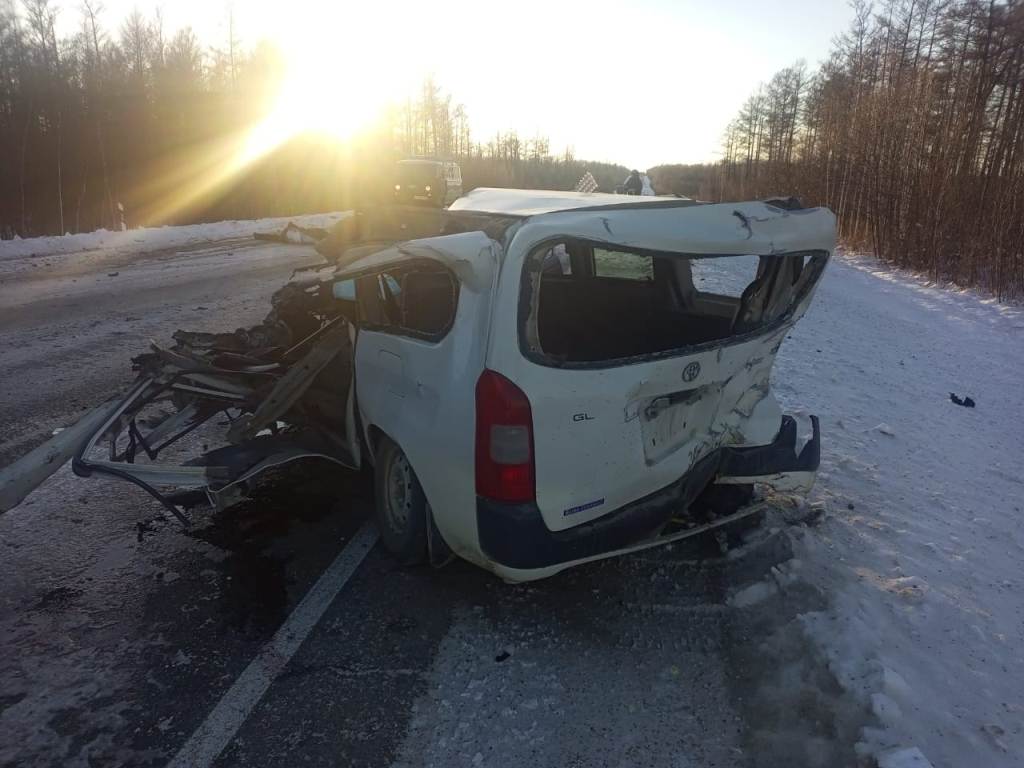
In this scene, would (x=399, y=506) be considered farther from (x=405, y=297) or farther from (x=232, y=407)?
(x=232, y=407)

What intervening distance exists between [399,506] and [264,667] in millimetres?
1040

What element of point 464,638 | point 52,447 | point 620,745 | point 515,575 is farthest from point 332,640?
point 52,447

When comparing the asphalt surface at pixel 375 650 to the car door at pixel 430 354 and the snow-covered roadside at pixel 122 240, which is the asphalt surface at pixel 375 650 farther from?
the snow-covered roadside at pixel 122 240

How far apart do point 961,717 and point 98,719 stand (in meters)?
3.28

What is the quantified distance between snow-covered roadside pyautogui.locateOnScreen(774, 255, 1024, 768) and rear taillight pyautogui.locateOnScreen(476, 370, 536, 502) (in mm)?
1475

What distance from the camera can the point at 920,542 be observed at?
3.89 m

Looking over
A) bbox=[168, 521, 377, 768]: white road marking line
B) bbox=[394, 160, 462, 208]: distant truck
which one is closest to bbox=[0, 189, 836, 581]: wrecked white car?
bbox=[168, 521, 377, 768]: white road marking line

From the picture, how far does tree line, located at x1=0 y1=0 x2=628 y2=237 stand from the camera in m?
30.4

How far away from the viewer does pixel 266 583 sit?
3516mm

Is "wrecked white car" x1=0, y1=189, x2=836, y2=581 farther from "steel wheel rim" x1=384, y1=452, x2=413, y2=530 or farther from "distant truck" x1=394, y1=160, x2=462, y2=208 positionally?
"distant truck" x1=394, y1=160, x2=462, y2=208

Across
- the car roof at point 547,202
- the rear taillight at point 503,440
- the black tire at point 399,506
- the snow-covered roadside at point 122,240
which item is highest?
the car roof at point 547,202

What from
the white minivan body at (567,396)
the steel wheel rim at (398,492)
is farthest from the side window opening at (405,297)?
the steel wheel rim at (398,492)

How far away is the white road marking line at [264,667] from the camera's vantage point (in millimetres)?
2479

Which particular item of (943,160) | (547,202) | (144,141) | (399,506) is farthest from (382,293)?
(144,141)
